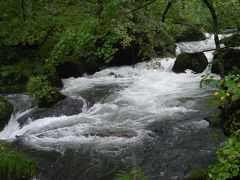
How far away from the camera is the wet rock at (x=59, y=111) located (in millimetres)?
12043

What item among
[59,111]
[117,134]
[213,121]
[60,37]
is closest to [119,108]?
[59,111]

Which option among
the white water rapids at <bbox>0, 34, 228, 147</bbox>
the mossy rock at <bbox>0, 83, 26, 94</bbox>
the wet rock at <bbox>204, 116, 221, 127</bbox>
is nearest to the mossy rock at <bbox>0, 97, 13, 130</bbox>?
the white water rapids at <bbox>0, 34, 228, 147</bbox>

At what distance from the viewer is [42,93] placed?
12.6 metres

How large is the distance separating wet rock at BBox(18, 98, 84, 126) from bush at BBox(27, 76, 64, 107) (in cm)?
25

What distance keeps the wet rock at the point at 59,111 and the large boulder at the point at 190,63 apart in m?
Answer: 6.36

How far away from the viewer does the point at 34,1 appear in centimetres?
1661

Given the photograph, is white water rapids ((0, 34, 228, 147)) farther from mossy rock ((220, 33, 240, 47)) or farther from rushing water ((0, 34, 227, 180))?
mossy rock ((220, 33, 240, 47))

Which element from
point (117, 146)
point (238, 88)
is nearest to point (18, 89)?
point (117, 146)

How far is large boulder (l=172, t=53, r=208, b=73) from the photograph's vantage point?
17.3 m

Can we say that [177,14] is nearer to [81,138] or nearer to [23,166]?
[81,138]

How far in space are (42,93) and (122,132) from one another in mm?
3852

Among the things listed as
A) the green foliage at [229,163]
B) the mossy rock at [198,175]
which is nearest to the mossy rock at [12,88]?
the mossy rock at [198,175]

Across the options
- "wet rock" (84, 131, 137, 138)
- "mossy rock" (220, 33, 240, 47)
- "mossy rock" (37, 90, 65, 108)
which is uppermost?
"mossy rock" (220, 33, 240, 47)

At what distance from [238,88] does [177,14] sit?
963 cm
